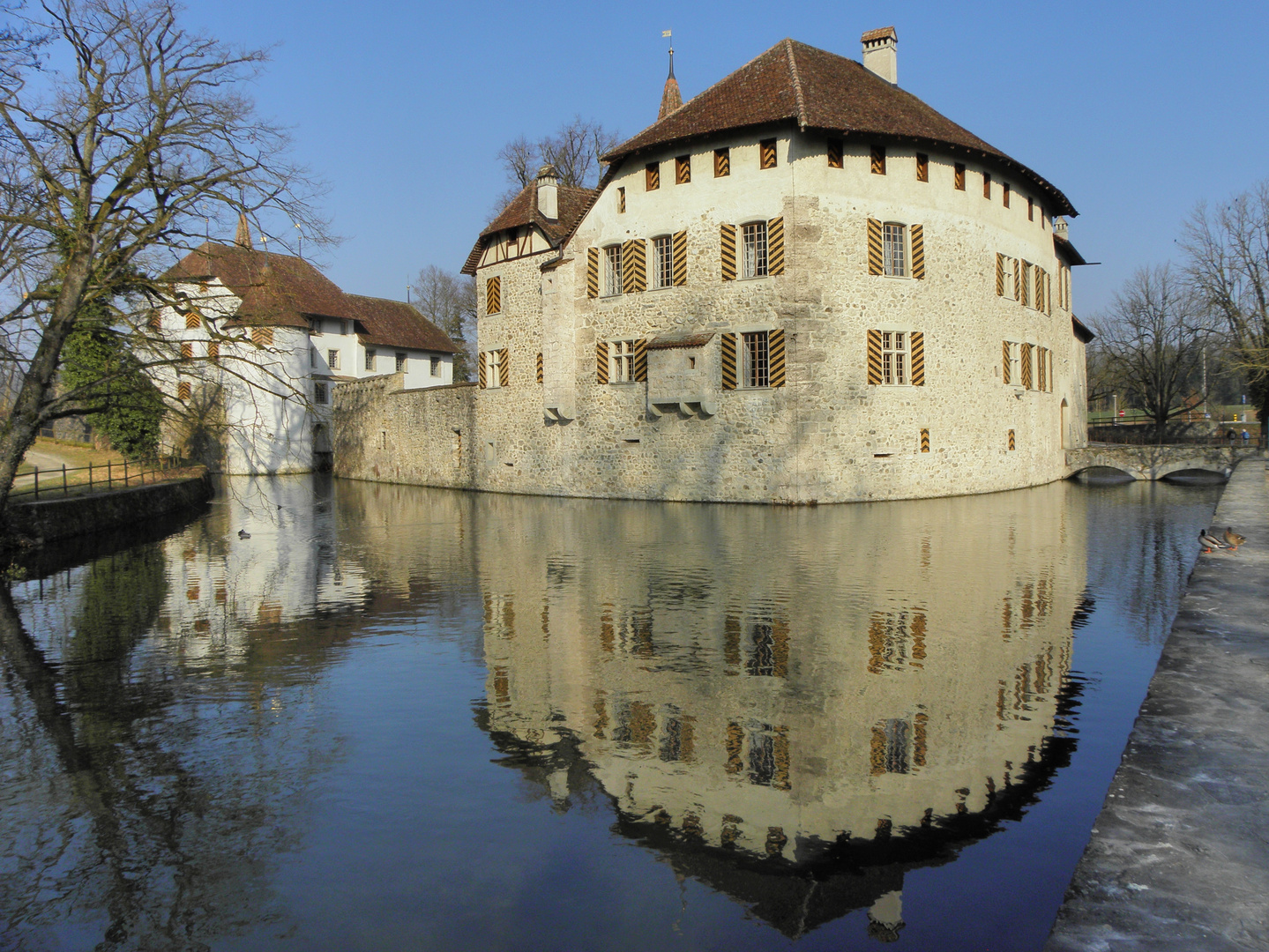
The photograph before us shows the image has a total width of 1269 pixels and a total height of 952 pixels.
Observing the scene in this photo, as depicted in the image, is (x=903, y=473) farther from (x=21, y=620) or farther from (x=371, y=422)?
(x=371, y=422)

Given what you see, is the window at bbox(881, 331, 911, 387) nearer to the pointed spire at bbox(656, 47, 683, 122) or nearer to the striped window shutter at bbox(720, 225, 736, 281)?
the striped window shutter at bbox(720, 225, 736, 281)

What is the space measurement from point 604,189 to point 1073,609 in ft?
70.2

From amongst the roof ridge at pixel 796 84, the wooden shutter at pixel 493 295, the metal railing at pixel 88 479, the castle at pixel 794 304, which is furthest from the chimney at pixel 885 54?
the metal railing at pixel 88 479

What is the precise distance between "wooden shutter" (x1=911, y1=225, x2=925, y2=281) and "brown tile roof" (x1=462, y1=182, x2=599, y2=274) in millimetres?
10368

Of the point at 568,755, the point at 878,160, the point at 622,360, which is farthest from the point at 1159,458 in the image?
the point at 568,755

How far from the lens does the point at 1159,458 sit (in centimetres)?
3294

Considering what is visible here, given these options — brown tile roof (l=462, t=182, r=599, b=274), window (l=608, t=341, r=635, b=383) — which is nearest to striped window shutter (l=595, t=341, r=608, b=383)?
window (l=608, t=341, r=635, b=383)

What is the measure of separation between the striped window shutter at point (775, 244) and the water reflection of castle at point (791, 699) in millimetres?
11937

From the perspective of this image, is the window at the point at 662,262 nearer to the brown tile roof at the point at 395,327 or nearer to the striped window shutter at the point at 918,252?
the striped window shutter at the point at 918,252

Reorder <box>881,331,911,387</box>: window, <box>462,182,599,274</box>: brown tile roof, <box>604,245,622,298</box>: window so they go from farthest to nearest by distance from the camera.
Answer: <box>462,182,599,274</box>: brown tile roof < <box>604,245,622,298</box>: window < <box>881,331,911,387</box>: window

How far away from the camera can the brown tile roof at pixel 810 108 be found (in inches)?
953

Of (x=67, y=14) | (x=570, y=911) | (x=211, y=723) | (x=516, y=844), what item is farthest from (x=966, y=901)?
(x=67, y=14)

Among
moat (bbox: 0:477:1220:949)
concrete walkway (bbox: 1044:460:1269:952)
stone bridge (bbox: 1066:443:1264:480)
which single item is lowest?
moat (bbox: 0:477:1220:949)

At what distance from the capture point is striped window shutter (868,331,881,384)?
83.1ft
